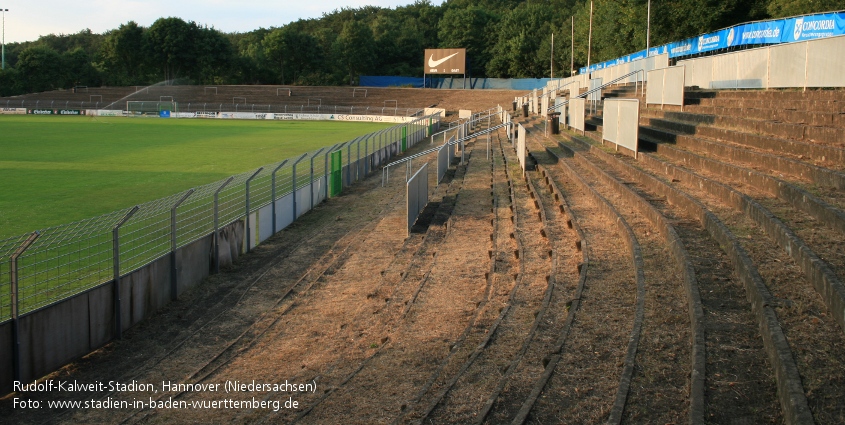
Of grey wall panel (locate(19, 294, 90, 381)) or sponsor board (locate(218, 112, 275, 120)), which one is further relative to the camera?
sponsor board (locate(218, 112, 275, 120))

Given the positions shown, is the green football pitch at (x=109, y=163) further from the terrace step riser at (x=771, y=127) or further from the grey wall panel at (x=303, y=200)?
the terrace step riser at (x=771, y=127)

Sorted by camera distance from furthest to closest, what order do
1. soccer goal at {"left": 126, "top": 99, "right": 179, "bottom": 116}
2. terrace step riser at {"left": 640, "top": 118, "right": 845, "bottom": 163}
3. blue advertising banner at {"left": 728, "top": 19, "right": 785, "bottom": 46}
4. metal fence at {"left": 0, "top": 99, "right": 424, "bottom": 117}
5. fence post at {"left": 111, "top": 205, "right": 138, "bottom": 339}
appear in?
soccer goal at {"left": 126, "top": 99, "right": 179, "bottom": 116}
metal fence at {"left": 0, "top": 99, "right": 424, "bottom": 117}
blue advertising banner at {"left": 728, "top": 19, "right": 785, "bottom": 46}
terrace step riser at {"left": 640, "top": 118, "right": 845, "bottom": 163}
fence post at {"left": 111, "top": 205, "right": 138, "bottom": 339}

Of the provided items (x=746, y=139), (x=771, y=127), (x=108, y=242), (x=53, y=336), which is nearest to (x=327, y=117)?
(x=746, y=139)

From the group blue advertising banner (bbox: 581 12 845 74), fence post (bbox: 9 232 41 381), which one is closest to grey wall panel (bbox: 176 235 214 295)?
fence post (bbox: 9 232 41 381)

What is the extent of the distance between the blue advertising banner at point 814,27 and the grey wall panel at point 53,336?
61.7ft

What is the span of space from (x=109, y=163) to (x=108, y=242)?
2036 centimetres

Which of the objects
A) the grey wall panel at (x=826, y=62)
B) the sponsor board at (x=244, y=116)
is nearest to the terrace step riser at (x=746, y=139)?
the grey wall panel at (x=826, y=62)

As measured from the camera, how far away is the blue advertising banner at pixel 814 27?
19844mm

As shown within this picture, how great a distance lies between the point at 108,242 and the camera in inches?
387

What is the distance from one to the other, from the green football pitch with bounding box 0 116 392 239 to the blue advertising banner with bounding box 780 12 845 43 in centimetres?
1838

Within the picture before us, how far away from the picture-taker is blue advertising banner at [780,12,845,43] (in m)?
19.8

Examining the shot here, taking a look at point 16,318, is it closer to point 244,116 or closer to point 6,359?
point 6,359

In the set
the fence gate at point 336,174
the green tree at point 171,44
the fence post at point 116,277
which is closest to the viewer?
the fence post at point 116,277

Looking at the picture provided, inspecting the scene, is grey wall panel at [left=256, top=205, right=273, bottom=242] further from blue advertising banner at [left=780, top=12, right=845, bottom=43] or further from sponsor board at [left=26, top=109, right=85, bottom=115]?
sponsor board at [left=26, top=109, right=85, bottom=115]
